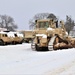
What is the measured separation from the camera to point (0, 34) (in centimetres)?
4956

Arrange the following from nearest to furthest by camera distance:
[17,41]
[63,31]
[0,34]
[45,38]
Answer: [45,38], [63,31], [0,34], [17,41]

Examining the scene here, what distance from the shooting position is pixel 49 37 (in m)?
32.1

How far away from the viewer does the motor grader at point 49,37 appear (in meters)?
31.2

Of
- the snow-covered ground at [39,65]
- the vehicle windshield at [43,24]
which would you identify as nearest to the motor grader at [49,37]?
the vehicle windshield at [43,24]

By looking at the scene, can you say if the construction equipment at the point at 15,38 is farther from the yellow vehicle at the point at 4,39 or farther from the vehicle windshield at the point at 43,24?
the vehicle windshield at the point at 43,24

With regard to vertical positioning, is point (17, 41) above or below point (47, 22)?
below

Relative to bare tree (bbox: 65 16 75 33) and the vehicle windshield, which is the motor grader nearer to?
the vehicle windshield

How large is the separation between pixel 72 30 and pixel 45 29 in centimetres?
7549

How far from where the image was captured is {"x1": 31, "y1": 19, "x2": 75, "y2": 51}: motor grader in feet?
102

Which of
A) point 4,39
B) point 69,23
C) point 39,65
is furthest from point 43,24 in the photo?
point 69,23

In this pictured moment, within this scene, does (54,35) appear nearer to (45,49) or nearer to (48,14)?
(45,49)

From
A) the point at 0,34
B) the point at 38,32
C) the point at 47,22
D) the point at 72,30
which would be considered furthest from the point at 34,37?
the point at 72,30

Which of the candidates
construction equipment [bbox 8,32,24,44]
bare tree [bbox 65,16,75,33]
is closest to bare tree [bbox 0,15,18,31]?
bare tree [bbox 65,16,75,33]

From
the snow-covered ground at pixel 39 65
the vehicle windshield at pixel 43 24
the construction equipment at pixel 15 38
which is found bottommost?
the construction equipment at pixel 15 38
